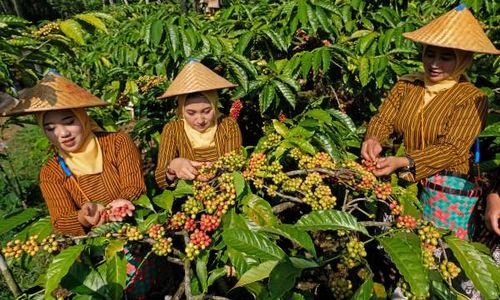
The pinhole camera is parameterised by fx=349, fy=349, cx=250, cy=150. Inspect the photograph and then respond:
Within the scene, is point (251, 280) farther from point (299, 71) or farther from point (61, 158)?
point (299, 71)

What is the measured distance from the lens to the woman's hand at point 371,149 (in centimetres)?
173

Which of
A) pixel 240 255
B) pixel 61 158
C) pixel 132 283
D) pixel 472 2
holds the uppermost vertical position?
pixel 472 2

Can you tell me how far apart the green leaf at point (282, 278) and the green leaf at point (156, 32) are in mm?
1653

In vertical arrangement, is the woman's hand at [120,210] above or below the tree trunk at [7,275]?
above

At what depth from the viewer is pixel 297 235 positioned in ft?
3.50

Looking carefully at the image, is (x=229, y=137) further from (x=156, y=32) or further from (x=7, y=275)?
(x=7, y=275)

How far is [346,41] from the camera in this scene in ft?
8.33

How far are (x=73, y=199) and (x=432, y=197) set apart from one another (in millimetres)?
1729

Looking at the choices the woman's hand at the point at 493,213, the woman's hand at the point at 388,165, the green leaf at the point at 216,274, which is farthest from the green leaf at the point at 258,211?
the woman's hand at the point at 493,213

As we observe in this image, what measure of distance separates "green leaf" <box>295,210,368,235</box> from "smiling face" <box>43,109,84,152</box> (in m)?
1.09

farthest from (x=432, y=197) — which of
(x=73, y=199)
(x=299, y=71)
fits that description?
(x=73, y=199)

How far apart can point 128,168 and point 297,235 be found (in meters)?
1.01

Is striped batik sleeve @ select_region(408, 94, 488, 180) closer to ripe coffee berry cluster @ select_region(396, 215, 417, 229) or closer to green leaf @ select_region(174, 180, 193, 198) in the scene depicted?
ripe coffee berry cluster @ select_region(396, 215, 417, 229)

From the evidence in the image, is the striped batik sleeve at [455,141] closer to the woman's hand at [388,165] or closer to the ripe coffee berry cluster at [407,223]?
the woman's hand at [388,165]
